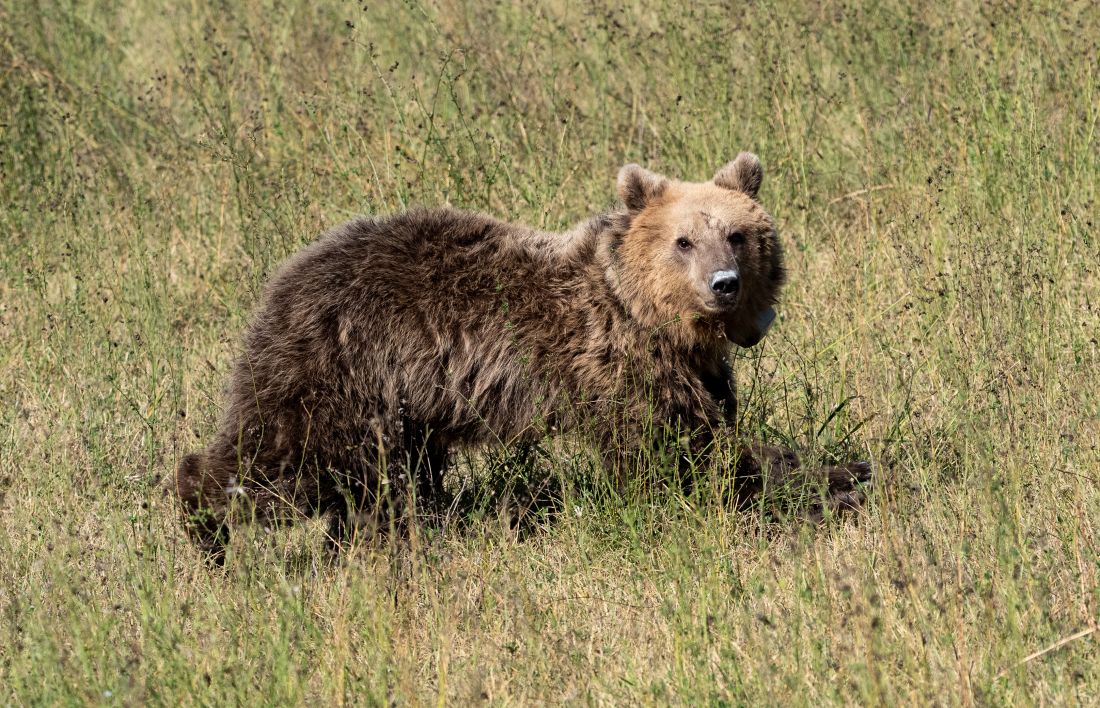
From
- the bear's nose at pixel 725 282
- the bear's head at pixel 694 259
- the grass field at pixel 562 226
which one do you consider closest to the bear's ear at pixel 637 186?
the bear's head at pixel 694 259

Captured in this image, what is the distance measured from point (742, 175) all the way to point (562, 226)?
2129 mm

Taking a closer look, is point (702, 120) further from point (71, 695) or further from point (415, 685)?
point (71, 695)

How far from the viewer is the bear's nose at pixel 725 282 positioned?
5.69 meters

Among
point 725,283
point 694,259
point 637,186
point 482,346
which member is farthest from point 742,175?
point 482,346

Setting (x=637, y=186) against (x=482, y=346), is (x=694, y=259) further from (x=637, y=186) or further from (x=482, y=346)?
(x=482, y=346)

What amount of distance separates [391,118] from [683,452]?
15.1 feet

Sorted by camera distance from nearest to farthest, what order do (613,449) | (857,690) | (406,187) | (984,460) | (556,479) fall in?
(857,690)
(984,460)
(613,449)
(556,479)
(406,187)

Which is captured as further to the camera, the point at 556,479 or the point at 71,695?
the point at 556,479

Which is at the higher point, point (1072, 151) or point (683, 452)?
point (1072, 151)

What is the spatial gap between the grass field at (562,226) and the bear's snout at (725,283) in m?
0.78

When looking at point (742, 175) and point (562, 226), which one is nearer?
point (742, 175)

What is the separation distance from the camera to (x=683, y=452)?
5.85 meters

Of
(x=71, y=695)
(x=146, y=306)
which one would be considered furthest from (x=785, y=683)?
(x=146, y=306)

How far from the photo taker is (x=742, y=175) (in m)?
6.33
